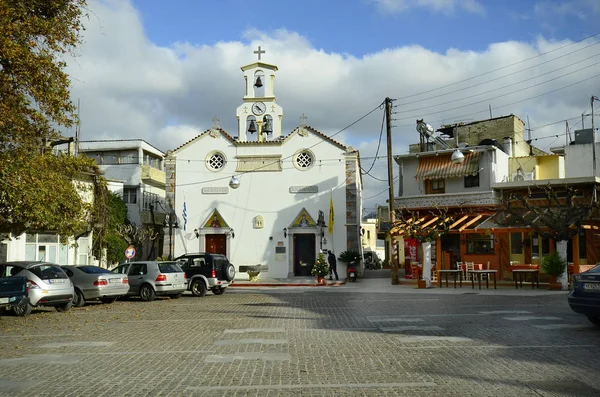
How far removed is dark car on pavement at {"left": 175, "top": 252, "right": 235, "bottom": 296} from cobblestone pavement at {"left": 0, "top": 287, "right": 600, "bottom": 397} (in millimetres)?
6396

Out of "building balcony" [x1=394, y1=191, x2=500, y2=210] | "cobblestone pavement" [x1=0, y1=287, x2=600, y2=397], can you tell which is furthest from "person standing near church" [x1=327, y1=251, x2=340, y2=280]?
"cobblestone pavement" [x1=0, y1=287, x2=600, y2=397]

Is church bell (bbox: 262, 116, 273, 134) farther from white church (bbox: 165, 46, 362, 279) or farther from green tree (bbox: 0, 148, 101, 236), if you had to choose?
green tree (bbox: 0, 148, 101, 236)

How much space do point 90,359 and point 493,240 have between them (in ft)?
80.4

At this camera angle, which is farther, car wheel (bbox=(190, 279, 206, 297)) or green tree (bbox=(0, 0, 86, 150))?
car wheel (bbox=(190, 279, 206, 297))

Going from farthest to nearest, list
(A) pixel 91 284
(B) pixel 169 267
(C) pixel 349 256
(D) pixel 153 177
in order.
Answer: (D) pixel 153 177 < (C) pixel 349 256 < (B) pixel 169 267 < (A) pixel 91 284

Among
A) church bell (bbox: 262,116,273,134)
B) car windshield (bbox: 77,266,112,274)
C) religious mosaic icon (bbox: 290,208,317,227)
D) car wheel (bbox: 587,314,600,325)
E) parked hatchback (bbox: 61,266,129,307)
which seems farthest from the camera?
church bell (bbox: 262,116,273,134)

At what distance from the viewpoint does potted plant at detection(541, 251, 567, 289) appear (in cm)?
2431

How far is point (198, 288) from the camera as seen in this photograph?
80.0 ft

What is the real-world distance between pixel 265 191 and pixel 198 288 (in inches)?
495

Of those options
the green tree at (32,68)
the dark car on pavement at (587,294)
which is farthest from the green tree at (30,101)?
the dark car on pavement at (587,294)

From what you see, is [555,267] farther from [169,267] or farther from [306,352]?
[306,352]

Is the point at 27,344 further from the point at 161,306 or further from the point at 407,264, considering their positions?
the point at 407,264

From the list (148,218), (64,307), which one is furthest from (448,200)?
(64,307)

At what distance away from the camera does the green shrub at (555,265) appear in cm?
2430
